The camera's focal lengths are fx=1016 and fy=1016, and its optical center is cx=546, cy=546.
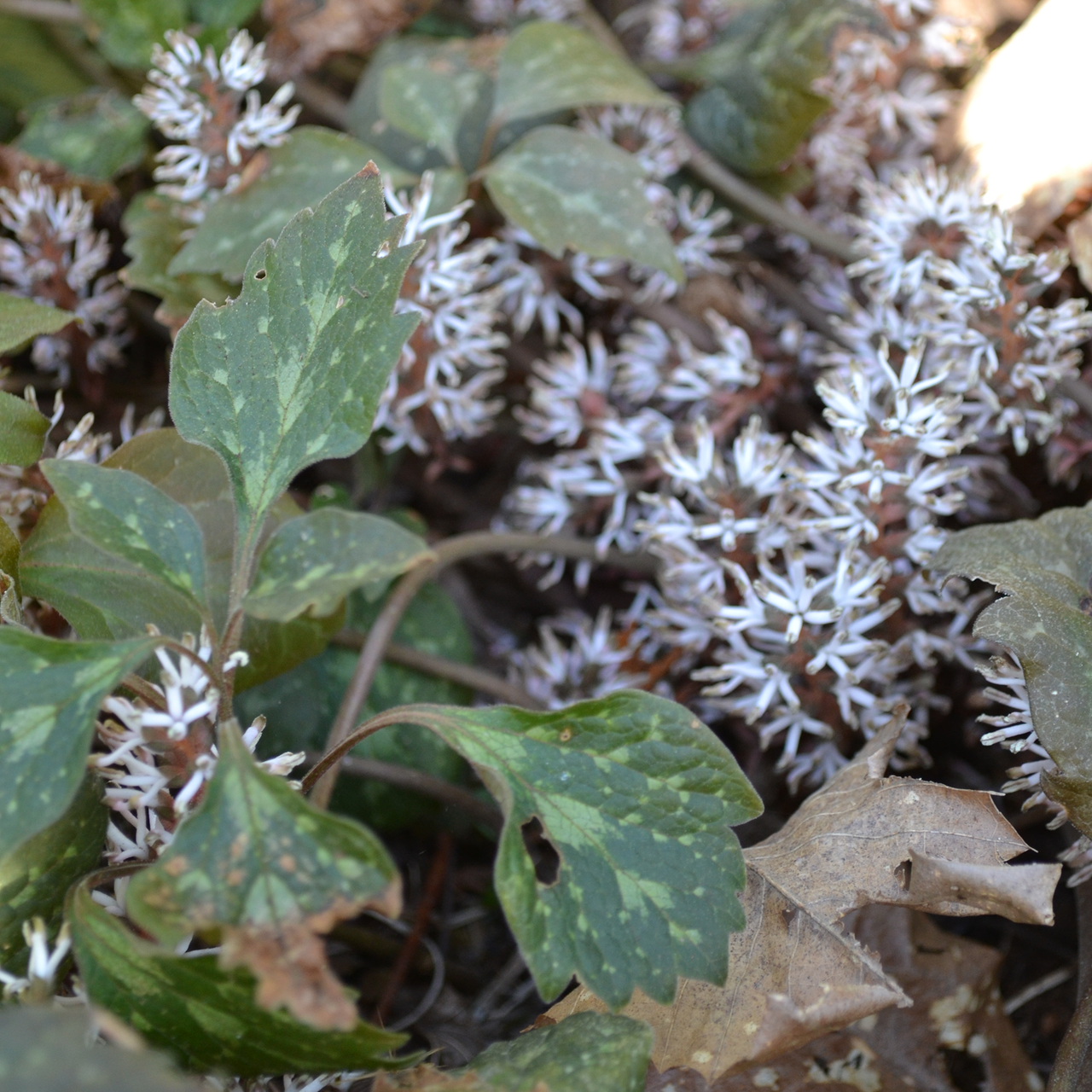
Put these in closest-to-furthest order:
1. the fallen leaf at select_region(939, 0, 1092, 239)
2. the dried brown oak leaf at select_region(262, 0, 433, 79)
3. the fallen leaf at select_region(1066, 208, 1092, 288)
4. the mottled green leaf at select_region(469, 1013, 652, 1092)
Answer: the mottled green leaf at select_region(469, 1013, 652, 1092), the fallen leaf at select_region(1066, 208, 1092, 288), the fallen leaf at select_region(939, 0, 1092, 239), the dried brown oak leaf at select_region(262, 0, 433, 79)

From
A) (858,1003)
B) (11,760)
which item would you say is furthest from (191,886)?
(858,1003)

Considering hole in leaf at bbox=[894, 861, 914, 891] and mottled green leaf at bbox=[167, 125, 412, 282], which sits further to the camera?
mottled green leaf at bbox=[167, 125, 412, 282]

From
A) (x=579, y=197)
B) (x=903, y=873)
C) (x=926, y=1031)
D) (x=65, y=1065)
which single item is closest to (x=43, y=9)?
(x=579, y=197)

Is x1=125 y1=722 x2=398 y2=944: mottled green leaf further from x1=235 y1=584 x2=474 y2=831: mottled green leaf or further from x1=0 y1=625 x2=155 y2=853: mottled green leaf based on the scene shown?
x1=235 y1=584 x2=474 y2=831: mottled green leaf

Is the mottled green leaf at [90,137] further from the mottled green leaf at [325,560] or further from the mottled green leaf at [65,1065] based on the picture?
the mottled green leaf at [65,1065]

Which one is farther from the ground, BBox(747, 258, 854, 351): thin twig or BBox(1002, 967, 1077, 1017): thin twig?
BBox(747, 258, 854, 351): thin twig

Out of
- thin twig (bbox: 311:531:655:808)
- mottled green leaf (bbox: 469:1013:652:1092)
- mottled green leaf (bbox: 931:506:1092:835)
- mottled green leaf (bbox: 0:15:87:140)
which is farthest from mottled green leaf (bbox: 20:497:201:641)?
mottled green leaf (bbox: 0:15:87:140)

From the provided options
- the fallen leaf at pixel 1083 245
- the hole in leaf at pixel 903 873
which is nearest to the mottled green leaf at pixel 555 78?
the fallen leaf at pixel 1083 245

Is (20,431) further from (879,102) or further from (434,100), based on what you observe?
(879,102)
